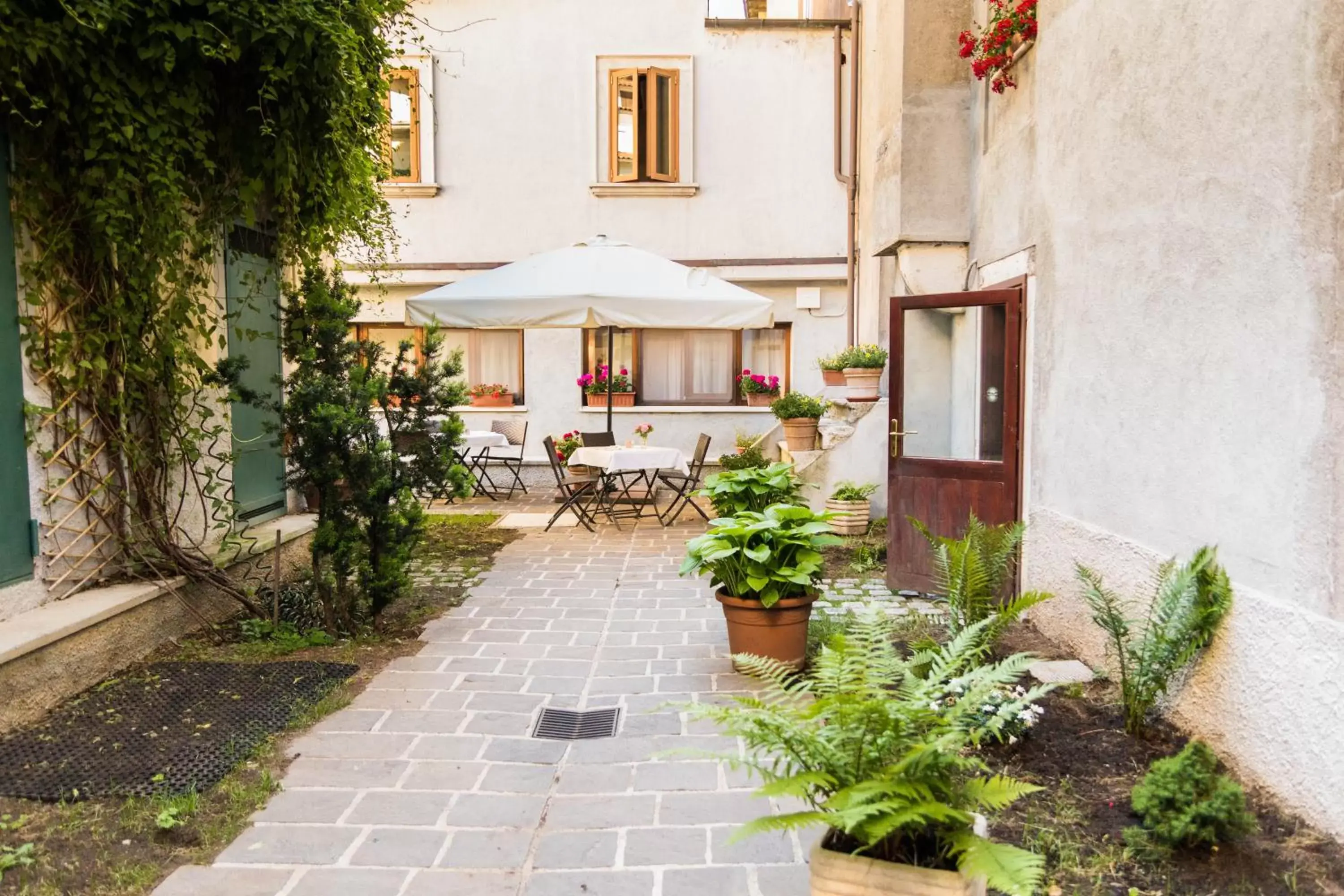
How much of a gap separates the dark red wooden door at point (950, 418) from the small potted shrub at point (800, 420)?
8.95 feet

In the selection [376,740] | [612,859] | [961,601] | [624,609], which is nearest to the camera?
[612,859]

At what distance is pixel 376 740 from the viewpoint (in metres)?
3.61

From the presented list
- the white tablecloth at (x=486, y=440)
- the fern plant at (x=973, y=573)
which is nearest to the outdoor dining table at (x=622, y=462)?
the white tablecloth at (x=486, y=440)

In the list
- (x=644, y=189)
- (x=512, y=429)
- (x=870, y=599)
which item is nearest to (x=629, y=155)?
(x=644, y=189)

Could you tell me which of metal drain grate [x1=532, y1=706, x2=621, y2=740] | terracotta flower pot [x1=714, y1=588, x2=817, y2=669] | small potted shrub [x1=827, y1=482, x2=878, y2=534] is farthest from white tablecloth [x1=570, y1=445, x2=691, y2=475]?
metal drain grate [x1=532, y1=706, x2=621, y2=740]

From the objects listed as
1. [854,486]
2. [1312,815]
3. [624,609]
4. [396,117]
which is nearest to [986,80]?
[854,486]

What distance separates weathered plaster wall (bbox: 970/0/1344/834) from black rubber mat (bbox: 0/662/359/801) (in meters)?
3.62

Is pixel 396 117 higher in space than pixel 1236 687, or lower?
higher

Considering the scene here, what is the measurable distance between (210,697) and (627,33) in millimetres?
10035

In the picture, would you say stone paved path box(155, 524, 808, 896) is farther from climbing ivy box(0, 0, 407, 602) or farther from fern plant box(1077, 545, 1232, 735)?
climbing ivy box(0, 0, 407, 602)

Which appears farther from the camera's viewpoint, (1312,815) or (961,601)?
(961,601)

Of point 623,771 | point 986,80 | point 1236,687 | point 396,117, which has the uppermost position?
point 396,117

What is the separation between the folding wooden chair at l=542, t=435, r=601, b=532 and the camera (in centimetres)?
857

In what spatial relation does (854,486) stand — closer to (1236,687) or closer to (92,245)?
(1236,687)
